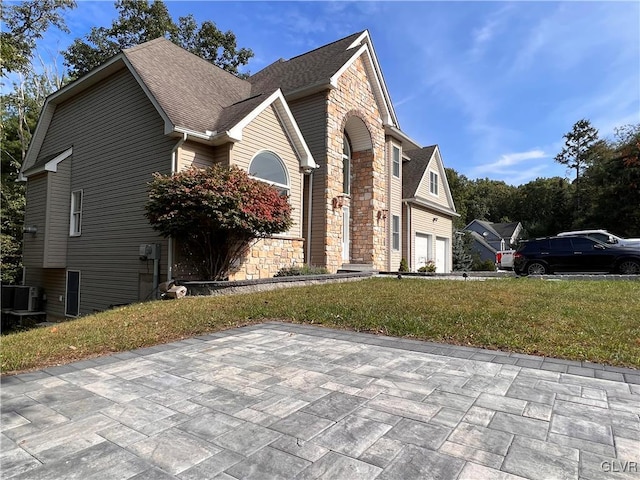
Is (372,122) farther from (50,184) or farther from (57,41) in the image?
(57,41)

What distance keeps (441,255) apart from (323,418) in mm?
20748

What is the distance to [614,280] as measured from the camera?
1187 cm

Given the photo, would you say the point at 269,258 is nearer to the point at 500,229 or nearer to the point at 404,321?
the point at 404,321

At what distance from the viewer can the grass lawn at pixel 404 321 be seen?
4.44 m

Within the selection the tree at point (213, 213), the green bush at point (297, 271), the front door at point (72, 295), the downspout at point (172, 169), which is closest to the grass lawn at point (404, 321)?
the tree at point (213, 213)

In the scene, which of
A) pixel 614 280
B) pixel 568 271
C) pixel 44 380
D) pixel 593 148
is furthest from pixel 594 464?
pixel 593 148

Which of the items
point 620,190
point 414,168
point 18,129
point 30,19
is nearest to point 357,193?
point 414,168


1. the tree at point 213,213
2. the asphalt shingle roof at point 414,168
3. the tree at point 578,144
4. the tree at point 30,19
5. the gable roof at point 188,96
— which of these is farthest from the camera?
the tree at point 578,144

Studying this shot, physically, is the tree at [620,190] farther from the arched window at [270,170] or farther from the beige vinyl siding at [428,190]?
the arched window at [270,170]

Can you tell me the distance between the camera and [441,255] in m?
22.2

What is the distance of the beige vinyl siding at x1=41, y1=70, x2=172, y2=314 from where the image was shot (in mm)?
10526

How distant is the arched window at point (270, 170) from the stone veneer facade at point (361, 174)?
7.71 feet

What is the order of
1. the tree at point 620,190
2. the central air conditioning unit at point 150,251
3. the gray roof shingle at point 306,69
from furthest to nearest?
the tree at point 620,190
the gray roof shingle at point 306,69
the central air conditioning unit at point 150,251

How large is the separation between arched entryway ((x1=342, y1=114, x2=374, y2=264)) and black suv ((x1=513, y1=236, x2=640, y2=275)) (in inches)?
240
